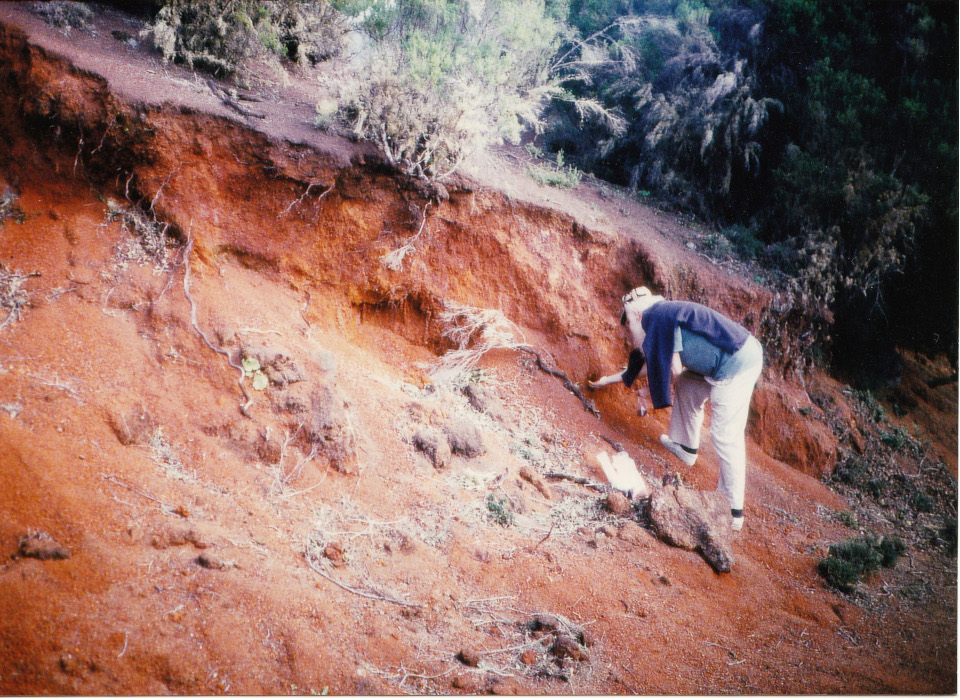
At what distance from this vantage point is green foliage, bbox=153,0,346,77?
11.4ft

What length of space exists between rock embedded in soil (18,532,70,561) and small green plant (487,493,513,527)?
1763 mm

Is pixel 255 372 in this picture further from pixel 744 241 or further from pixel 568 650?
pixel 744 241

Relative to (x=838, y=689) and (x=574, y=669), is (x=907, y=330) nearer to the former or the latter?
(x=838, y=689)

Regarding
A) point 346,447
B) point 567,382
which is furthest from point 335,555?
point 567,382

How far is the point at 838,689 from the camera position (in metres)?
2.27

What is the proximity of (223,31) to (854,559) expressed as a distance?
5.16m

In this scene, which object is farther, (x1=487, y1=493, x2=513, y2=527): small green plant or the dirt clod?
(x1=487, y1=493, x2=513, y2=527): small green plant

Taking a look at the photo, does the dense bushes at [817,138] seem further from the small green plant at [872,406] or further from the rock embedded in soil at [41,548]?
the rock embedded in soil at [41,548]

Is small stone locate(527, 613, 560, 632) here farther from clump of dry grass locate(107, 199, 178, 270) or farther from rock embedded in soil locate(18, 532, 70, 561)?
clump of dry grass locate(107, 199, 178, 270)

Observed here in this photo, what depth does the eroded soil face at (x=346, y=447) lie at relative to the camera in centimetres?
182

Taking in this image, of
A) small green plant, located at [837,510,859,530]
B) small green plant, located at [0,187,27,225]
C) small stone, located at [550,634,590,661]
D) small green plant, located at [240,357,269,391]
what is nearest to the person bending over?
small green plant, located at [837,510,859,530]

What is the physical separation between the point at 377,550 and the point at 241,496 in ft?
2.15

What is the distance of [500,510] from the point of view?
2.71 metres

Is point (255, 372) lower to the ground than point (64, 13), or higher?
lower
